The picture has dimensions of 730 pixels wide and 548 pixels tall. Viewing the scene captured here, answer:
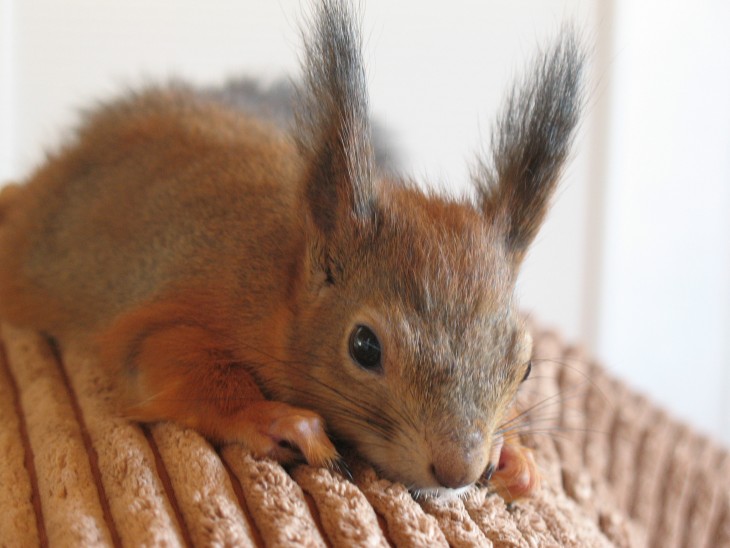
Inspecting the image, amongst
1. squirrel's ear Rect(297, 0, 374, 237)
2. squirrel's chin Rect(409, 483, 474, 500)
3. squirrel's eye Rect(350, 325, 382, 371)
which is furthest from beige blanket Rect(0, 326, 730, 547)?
squirrel's ear Rect(297, 0, 374, 237)

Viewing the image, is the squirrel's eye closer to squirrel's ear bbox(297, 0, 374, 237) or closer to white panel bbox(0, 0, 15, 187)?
squirrel's ear bbox(297, 0, 374, 237)

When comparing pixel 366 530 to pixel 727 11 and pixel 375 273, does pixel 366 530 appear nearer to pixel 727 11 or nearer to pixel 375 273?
pixel 375 273

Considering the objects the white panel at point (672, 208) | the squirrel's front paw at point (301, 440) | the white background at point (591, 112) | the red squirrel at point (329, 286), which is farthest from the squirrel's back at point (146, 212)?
the white panel at point (672, 208)

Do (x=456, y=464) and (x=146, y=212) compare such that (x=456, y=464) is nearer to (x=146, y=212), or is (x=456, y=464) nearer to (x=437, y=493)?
(x=437, y=493)

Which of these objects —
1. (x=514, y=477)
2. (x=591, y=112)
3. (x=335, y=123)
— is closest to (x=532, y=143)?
(x=335, y=123)

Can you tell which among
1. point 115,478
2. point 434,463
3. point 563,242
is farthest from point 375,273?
point 563,242
